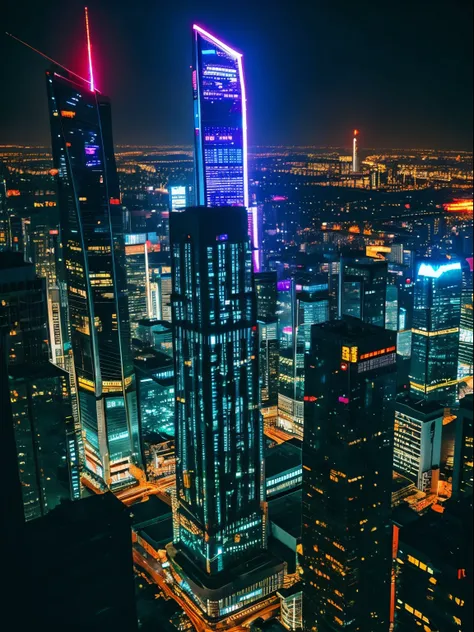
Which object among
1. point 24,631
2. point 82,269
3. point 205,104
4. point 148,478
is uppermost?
point 205,104

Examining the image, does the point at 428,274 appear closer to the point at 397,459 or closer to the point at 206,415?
the point at 397,459

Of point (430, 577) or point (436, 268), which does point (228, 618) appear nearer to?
point (430, 577)

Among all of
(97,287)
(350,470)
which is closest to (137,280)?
(97,287)

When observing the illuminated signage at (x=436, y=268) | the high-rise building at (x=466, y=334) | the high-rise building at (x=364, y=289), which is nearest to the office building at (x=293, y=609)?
the high-rise building at (x=364, y=289)

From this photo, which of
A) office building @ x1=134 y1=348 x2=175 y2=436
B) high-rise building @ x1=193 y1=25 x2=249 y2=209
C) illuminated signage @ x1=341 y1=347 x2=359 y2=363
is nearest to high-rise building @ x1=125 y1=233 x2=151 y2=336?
office building @ x1=134 y1=348 x2=175 y2=436

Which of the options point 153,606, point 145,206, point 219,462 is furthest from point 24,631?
point 145,206

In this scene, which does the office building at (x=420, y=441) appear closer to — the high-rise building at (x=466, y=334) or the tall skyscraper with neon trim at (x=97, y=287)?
the high-rise building at (x=466, y=334)
